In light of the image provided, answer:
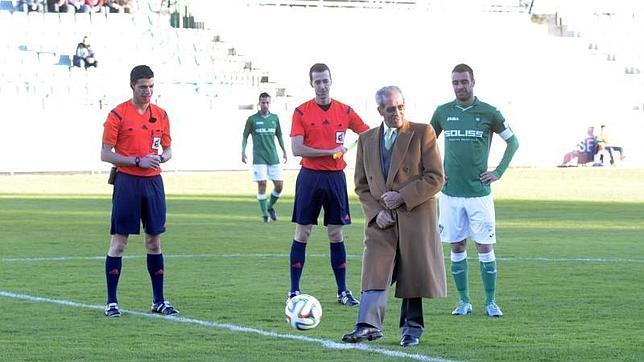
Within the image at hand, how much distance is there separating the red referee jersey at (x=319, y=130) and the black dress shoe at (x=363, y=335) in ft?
11.4

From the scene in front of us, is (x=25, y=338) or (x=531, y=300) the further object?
(x=531, y=300)

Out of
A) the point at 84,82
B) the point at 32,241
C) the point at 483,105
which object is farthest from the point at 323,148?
the point at 84,82

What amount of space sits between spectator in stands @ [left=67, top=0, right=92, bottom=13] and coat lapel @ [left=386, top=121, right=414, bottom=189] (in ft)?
133

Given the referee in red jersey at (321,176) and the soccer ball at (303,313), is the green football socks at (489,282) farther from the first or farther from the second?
the soccer ball at (303,313)

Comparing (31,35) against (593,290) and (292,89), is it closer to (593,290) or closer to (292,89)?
(292,89)

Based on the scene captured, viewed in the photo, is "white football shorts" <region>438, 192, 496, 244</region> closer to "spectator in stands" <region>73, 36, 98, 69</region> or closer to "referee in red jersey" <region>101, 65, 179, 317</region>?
"referee in red jersey" <region>101, 65, 179, 317</region>

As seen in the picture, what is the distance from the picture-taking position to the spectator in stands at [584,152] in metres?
52.6

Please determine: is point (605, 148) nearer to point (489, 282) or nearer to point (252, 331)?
point (489, 282)

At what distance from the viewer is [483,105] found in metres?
13.0

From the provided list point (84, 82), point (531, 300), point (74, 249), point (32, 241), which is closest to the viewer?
point (531, 300)

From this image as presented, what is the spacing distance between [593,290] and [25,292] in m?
5.68

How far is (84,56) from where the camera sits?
4762cm

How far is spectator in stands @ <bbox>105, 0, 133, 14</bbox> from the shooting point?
50.9 meters

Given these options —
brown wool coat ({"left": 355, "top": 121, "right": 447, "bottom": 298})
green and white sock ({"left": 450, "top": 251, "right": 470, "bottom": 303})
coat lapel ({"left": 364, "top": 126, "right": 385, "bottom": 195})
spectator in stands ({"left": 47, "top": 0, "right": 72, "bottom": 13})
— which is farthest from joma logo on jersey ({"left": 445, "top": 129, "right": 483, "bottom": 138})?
spectator in stands ({"left": 47, "top": 0, "right": 72, "bottom": 13})
